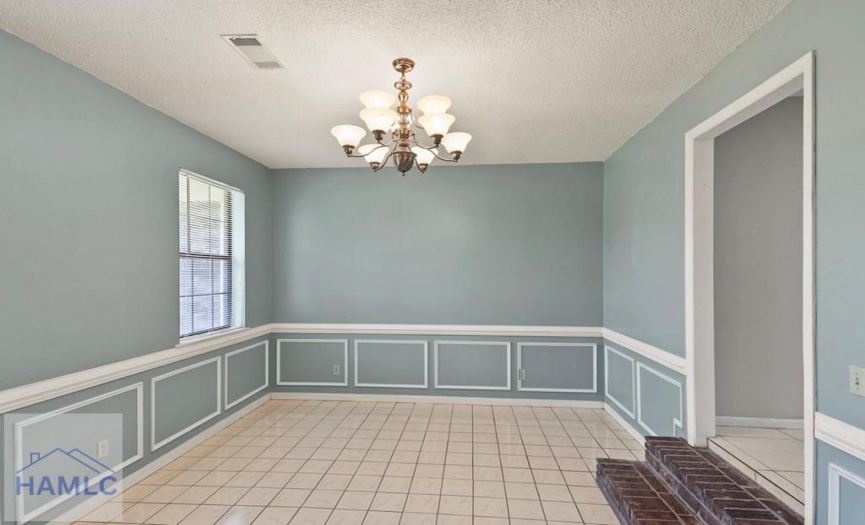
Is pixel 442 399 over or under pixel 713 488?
under

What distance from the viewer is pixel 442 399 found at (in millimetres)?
4762

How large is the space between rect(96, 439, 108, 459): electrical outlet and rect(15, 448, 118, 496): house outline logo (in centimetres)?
3

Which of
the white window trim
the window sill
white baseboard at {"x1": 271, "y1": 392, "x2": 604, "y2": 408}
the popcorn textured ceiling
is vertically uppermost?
the popcorn textured ceiling

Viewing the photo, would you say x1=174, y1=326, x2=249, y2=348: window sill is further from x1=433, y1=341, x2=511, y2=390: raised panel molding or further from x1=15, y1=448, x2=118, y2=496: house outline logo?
x1=433, y1=341, x2=511, y2=390: raised panel molding

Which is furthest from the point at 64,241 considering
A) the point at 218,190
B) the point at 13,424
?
the point at 218,190

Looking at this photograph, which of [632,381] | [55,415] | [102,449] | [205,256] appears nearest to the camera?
[55,415]

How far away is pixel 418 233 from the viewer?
15.8ft

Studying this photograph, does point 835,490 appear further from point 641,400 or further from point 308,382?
point 308,382

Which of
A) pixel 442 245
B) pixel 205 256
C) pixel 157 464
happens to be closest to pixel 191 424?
pixel 157 464

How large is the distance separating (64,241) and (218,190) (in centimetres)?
174

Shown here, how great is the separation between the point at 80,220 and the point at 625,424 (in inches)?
178

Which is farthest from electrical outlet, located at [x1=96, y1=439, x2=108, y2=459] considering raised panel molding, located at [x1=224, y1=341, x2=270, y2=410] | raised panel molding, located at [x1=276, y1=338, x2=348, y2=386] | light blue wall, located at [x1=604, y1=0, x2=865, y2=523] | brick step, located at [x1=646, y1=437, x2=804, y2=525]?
light blue wall, located at [x1=604, y1=0, x2=865, y2=523]

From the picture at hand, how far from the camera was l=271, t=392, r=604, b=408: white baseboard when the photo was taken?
4.62 metres

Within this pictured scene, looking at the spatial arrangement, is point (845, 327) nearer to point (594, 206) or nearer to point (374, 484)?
point (374, 484)
